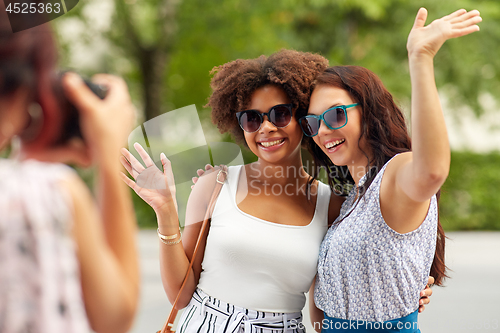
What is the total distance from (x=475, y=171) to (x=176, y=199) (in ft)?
31.7

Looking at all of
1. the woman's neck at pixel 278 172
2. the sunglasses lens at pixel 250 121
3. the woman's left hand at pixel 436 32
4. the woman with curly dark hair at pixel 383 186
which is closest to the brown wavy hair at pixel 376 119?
the woman with curly dark hair at pixel 383 186

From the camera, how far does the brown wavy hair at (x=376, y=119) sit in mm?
1913

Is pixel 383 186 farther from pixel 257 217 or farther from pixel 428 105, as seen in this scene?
pixel 257 217

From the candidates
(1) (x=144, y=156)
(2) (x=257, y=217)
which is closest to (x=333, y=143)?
(2) (x=257, y=217)

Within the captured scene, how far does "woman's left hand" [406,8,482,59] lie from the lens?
1376 mm

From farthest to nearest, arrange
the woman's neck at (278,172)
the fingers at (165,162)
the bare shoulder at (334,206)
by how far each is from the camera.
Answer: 1. the woman's neck at (278,172)
2. the bare shoulder at (334,206)
3. the fingers at (165,162)

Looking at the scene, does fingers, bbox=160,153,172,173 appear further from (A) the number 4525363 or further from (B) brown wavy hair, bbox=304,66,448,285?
(A) the number 4525363

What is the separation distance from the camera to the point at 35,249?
87cm

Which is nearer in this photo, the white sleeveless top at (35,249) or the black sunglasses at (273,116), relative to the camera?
the white sleeveless top at (35,249)

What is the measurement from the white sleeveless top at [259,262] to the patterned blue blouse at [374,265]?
134 millimetres

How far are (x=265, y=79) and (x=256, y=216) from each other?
67 cm

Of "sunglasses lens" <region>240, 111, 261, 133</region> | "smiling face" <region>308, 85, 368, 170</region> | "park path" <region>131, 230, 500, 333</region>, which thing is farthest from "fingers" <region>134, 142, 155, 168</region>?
"park path" <region>131, 230, 500, 333</region>

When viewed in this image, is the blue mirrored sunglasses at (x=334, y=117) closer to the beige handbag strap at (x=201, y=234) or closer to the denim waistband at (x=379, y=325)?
the beige handbag strap at (x=201, y=234)

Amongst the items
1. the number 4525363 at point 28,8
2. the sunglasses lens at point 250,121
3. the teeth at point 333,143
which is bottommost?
the teeth at point 333,143
